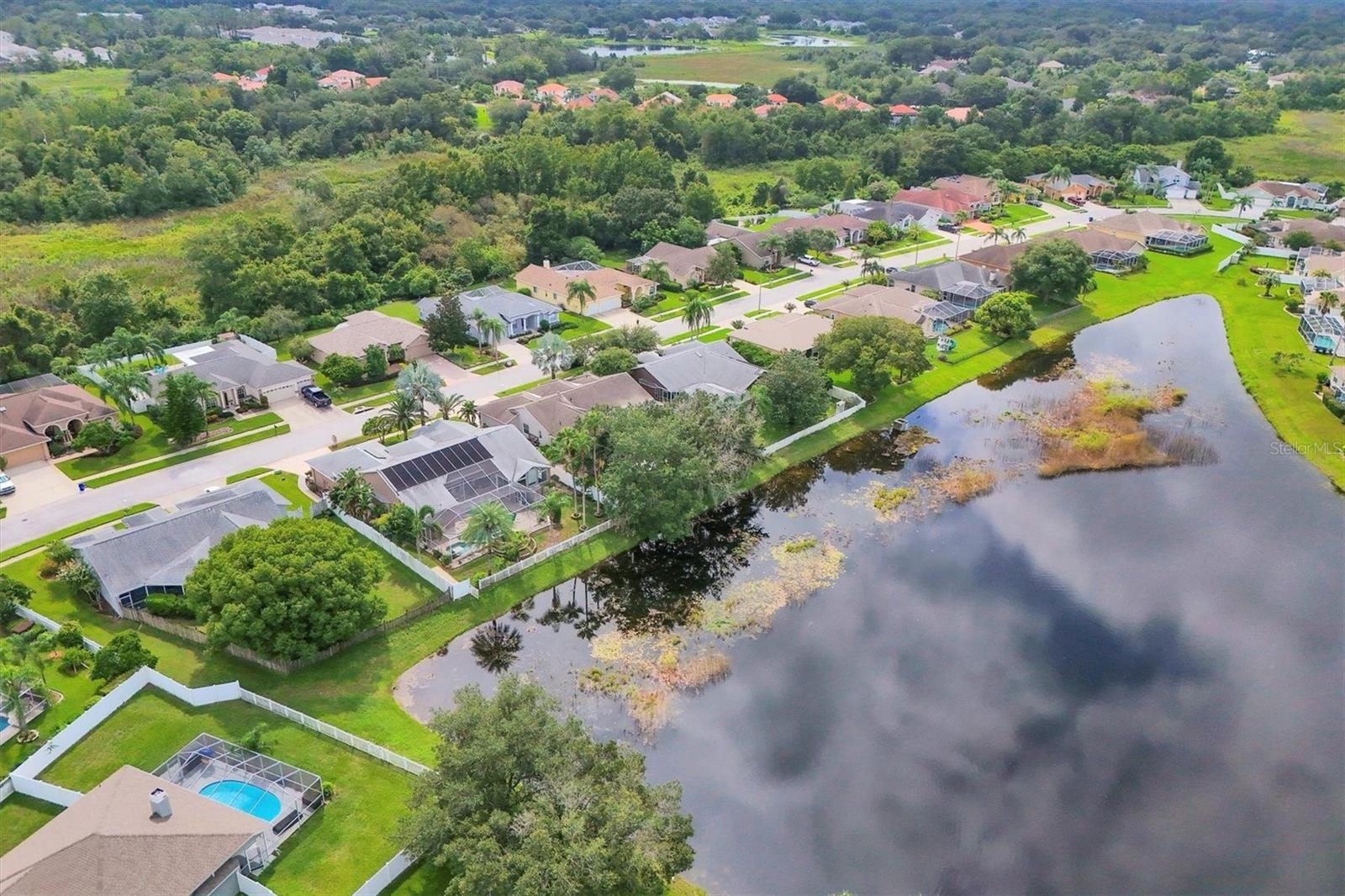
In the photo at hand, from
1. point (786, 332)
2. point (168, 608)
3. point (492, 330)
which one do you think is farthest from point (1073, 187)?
point (168, 608)

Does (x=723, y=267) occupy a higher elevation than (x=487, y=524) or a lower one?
lower

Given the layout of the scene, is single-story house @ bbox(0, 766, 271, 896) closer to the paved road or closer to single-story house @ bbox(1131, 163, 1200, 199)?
the paved road

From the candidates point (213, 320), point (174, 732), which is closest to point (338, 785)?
point (174, 732)

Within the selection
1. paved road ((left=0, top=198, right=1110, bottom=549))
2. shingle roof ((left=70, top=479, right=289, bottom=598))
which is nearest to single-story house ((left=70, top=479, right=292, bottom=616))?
shingle roof ((left=70, top=479, right=289, bottom=598))

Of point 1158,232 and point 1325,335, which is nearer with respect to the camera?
point 1325,335

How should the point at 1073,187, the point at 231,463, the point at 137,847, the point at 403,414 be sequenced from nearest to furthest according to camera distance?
the point at 137,847
the point at 403,414
the point at 231,463
the point at 1073,187

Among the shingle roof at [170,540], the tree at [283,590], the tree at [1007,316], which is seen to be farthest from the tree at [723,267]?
the tree at [283,590]

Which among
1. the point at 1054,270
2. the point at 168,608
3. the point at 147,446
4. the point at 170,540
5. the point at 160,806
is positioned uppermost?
the point at 160,806

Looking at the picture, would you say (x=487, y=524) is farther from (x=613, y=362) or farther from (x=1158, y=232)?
(x=1158, y=232)
